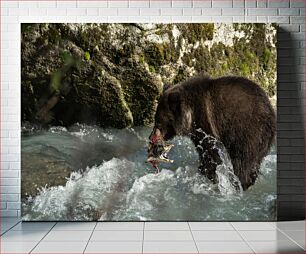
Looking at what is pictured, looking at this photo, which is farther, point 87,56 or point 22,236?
point 87,56

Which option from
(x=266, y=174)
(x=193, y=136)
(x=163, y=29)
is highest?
(x=163, y=29)

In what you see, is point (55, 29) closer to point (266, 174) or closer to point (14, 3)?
point (14, 3)

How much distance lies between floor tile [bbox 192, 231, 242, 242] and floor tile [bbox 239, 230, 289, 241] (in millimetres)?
66

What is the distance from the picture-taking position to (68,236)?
4.23 metres

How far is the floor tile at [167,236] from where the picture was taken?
13.5 feet

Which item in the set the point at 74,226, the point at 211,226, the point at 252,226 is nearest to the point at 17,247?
the point at 74,226

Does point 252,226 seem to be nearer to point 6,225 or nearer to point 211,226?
point 211,226

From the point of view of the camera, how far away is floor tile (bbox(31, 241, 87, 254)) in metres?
3.76

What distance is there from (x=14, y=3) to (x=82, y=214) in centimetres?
191

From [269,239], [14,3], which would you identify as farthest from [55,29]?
[269,239]

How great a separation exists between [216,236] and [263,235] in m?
0.36

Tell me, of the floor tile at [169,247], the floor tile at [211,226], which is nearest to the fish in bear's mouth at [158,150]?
the floor tile at [211,226]

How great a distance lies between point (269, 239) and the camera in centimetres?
411

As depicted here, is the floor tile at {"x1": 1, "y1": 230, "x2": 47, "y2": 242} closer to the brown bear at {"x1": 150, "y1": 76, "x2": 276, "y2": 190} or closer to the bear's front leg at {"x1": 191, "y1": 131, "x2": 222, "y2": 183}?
the brown bear at {"x1": 150, "y1": 76, "x2": 276, "y2": 190}
